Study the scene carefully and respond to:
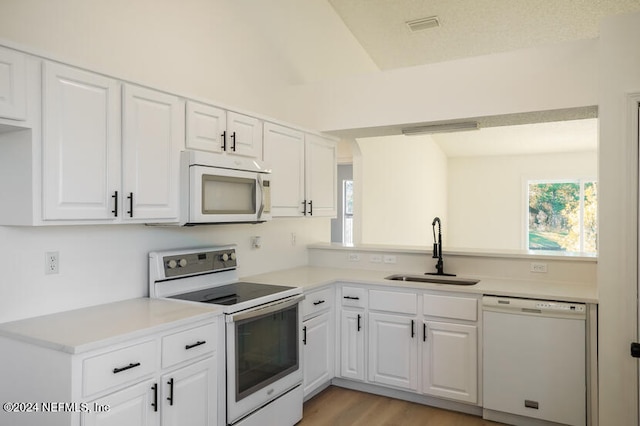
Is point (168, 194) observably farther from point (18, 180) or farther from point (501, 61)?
point (501, 61)

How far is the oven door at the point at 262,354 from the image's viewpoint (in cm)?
242

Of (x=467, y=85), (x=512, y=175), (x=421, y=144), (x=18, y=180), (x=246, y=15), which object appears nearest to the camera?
(x=18, y=180)

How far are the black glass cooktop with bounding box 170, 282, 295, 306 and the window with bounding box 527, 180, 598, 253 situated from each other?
657 centimetres

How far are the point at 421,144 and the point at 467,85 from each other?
408cm

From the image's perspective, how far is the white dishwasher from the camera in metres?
2.75

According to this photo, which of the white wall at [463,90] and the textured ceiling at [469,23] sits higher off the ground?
the textured ceiling at [469,23]

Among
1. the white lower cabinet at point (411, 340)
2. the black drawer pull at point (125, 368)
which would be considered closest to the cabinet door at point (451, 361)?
the white lower cabinet at point (411, 340)

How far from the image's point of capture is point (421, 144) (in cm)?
731

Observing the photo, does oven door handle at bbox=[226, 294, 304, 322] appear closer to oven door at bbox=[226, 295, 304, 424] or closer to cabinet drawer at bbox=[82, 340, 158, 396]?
oven door at bbox=[226, 295, 304, 424]

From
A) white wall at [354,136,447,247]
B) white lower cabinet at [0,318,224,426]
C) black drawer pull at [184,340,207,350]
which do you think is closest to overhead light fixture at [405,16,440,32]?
white wall at [354,136,447,247]

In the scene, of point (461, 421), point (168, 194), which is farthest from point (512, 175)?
point (168, 194)

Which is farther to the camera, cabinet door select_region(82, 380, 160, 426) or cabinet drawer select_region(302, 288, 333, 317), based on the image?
cabinet drawer select_region(302, 288, 333, 317)

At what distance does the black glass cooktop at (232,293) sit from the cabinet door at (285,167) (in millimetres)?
593

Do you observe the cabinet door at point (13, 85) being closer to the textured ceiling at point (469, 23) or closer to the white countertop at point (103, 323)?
the white countertop at point (103, 323)
